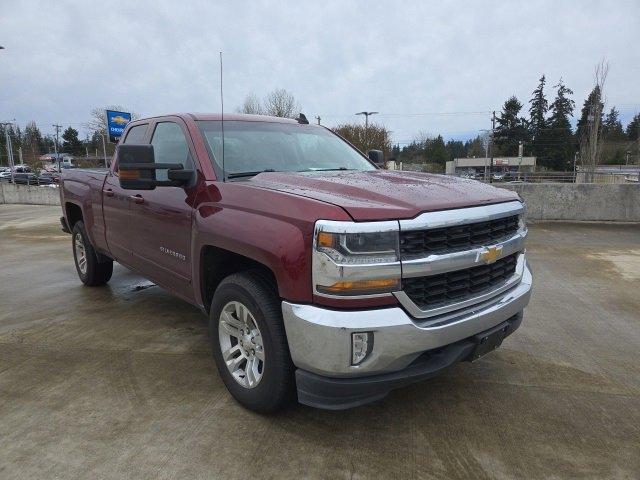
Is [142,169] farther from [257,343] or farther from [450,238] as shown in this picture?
[450,238]

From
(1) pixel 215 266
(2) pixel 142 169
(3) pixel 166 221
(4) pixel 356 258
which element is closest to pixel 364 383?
(4) pixel 356 258

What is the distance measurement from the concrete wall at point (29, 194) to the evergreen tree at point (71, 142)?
7657 cm

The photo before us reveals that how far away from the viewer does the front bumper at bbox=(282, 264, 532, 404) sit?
2314 millimetres

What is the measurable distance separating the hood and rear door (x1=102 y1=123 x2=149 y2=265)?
176 centimetres

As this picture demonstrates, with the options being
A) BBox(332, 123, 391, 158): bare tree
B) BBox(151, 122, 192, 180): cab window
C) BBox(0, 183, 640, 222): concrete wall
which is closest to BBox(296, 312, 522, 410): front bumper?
BBox(151, 122, 192, 180): cab window

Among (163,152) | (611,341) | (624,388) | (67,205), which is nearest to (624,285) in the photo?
(611,341)

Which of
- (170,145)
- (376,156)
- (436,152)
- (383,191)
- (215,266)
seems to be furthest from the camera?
(436,152)

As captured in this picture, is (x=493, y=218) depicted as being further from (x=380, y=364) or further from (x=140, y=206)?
(x=140, y=206)

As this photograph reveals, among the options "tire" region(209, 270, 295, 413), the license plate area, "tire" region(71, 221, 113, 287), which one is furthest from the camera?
"tire" region(71, 221, 113, 287)

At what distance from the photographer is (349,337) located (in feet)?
7.56

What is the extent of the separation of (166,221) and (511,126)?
80.1 metres

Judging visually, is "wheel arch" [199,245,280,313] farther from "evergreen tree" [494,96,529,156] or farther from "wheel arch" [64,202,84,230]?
"evergreen tree" [494,96,529,156]

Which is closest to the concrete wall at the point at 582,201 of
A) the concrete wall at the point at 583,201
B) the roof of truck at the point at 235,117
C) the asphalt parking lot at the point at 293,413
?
the concrete wall at the point at 583,201

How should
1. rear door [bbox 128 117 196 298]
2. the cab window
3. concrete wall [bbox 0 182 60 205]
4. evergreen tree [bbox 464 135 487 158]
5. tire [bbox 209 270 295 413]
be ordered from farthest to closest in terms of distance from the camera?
evergreen tree [bbox 464 135 487 158] → concrete wall [bbox 0 182 60 205] → the cab window → rear door [bbox 128 117 196 298] → tire [bbox 209 270 295 413]
